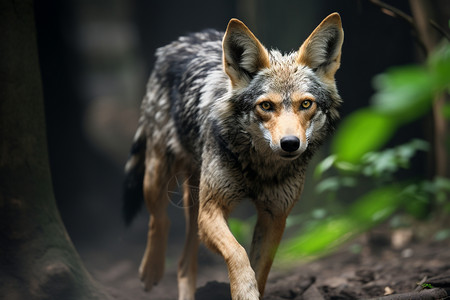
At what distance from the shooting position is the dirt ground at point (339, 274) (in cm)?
427

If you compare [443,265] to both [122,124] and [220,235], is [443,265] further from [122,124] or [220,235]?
[122,124]

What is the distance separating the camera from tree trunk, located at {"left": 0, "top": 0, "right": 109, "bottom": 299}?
4016mm

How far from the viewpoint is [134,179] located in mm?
5625

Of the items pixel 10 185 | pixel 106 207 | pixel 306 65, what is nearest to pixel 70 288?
pixel 10 185

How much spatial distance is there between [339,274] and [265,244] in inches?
68.6

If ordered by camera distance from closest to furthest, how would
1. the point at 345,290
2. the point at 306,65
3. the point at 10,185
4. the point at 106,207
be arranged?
1. the point at 306,65
2. the point at 10,185
3. the point at 345,290
4. the point at 106,207

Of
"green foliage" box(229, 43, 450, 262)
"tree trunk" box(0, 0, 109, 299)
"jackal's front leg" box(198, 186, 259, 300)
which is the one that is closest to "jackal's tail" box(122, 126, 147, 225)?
"tree trunk" box(0, 0, 109, 299)

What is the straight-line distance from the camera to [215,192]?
3711mm

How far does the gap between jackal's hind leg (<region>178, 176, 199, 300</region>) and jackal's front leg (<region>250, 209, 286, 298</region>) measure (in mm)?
1075

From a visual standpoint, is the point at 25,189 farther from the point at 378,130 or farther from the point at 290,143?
the point at 378,130

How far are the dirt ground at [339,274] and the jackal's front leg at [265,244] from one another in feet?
0.88

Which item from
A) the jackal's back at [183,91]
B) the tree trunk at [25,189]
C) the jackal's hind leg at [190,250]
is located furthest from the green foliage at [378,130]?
the jackal's hind leg at [190,250]

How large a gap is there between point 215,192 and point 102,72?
13.4 m

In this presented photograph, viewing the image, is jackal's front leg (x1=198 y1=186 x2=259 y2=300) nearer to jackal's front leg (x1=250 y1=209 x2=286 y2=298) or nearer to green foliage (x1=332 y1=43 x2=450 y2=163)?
jackal's front leg (x1=250 y1=209 x2=286 y2=298)
